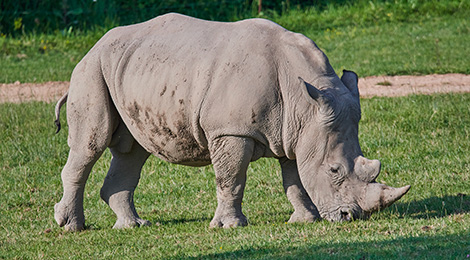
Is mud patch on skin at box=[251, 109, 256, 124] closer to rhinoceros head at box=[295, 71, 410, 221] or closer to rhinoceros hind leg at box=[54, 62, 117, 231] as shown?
rhinoceros head at box=[295, 71, 410, 221]

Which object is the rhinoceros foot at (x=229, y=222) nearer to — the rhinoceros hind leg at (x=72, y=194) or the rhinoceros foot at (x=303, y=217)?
the rhinoceros foot at (x=303, y=217)

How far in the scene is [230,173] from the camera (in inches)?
264

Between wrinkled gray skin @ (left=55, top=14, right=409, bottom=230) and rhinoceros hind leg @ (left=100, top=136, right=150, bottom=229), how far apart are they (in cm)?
43

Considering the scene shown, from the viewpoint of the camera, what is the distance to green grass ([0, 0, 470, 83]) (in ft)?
48.9

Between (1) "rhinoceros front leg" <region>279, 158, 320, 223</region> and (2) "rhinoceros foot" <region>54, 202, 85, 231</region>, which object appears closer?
(1) "rhinoceros front leg" <region>279, 158, 320, 223</region>

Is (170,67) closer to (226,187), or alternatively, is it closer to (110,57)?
(110,57)

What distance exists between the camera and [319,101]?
639 centimetres

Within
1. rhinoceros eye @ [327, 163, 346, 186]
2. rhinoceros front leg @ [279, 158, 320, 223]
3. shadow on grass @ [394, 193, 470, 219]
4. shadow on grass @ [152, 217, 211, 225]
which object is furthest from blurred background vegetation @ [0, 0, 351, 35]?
rhinoceros eye @ [327, 163, 346, 186]

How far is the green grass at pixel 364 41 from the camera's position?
14.9 meters

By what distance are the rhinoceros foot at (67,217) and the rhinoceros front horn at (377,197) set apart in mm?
2869

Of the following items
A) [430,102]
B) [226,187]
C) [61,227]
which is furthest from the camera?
[430,102]

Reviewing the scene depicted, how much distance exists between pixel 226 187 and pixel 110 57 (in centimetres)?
172

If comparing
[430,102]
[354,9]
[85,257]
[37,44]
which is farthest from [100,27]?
[85,257]

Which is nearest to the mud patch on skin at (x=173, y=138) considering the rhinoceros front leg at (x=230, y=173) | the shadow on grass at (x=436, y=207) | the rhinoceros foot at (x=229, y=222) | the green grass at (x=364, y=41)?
the rhinoceros front leg at (x=230, y=173)
